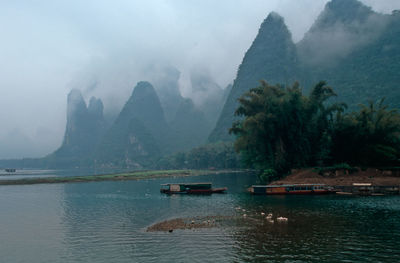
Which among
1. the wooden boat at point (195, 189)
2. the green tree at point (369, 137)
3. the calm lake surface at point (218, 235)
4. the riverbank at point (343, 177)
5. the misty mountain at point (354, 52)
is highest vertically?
the misty mountain at point (354, 52)

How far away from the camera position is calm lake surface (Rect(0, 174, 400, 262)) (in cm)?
1977

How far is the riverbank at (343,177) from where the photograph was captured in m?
52.5

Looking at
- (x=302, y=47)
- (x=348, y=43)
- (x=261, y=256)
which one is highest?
(x=302, y=47)

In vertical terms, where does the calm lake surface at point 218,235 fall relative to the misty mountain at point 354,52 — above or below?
below

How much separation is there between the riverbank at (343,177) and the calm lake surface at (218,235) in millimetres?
13968

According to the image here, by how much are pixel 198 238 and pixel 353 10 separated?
179685 millimetres

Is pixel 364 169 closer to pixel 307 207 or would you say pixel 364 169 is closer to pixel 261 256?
pixel 307 207

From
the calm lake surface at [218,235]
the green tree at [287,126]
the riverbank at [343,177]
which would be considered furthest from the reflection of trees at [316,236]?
the green tree at [287,126]

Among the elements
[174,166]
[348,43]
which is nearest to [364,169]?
[348,43]

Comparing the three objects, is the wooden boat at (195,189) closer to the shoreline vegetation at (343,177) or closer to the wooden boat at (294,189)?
the wooden boat at (294,189)

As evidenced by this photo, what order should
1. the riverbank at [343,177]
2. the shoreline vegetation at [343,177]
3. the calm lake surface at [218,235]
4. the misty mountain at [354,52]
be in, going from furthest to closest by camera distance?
the misty mountain at [354,52], the shoreline vegetation at [343,177], the riverbank at [343,177], the calm lake surface at [218,235]

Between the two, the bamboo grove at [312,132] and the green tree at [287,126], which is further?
the green tree at [287,126]

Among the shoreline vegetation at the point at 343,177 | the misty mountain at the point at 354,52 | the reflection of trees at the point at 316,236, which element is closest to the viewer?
the reflection of trees at the point at 316,236

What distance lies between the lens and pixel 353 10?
554 ft
